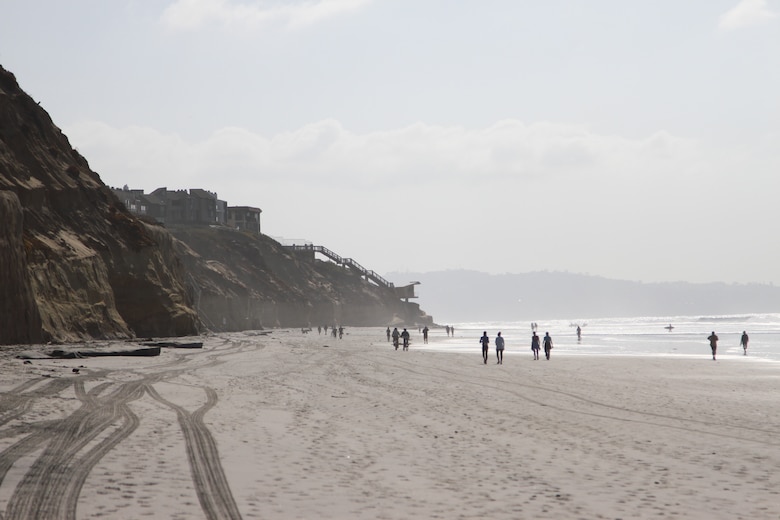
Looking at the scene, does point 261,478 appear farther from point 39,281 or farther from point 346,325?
point 346,325

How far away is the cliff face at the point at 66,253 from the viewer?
100 ft

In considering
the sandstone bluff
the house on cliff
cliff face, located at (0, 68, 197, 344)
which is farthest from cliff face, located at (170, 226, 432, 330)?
cliff face, located at (0, 68, 197, 344)

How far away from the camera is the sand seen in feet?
25.5

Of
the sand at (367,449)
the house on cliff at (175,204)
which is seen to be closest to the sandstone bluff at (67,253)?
the sand at (367,449)

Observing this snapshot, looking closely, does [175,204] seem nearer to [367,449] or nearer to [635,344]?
[635,344]

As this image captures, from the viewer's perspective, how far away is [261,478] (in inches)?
349

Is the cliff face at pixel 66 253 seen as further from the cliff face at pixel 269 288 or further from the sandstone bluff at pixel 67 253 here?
the cliff face at pixel 269 288

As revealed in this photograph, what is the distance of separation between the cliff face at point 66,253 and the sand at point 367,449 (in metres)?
9.66

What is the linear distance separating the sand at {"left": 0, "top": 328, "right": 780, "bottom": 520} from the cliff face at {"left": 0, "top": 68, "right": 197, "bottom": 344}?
9661 millimetres

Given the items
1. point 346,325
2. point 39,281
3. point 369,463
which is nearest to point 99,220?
point 39,281

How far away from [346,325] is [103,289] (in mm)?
76350

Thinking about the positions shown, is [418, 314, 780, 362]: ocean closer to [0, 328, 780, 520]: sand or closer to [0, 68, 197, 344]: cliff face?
[0, 68, 197, 344]: cliff face

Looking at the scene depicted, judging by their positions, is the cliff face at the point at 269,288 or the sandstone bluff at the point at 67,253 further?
the cliff face at the point at 269,288

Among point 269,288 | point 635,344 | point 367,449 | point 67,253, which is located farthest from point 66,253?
point 269,288
